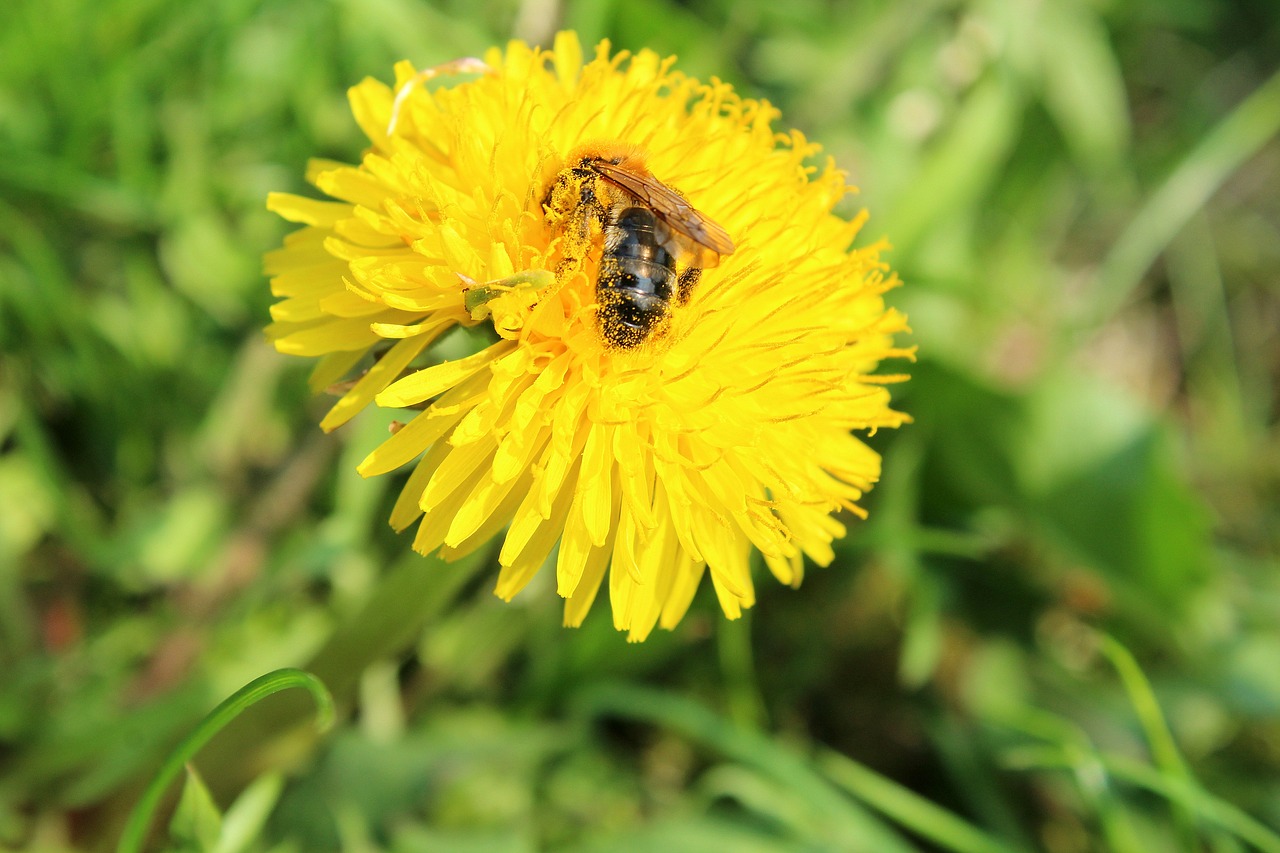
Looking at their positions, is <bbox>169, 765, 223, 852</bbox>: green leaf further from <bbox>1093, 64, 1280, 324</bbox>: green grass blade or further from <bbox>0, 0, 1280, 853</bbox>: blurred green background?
<bbox>1093, 64, 1280, 324</bbox>: green grass blade

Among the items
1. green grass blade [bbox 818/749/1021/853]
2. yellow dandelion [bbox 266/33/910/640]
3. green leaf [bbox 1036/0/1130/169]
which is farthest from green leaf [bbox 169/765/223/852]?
green leaf [bbox 1036/0/1130/169]

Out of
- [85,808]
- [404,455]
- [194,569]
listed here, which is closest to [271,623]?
[194,569]

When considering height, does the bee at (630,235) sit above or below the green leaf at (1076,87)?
below

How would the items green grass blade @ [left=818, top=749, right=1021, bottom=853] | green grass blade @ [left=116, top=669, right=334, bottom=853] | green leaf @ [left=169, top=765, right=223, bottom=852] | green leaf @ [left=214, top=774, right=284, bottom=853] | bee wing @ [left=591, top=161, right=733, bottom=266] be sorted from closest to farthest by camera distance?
green grass blade @ [left=116, top=669, right=334, bottom=853], green leaf @ [left=169, top=765, right=223, bottom=852], bee wing @ [left=591, top=161, right=733, bottom=266], green leaf @ [left=214, top=774, right=284, bottom=853], green grass blade @ [left=818, top=749, right=1021, bottom=853]

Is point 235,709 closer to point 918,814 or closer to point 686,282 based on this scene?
point 686,282

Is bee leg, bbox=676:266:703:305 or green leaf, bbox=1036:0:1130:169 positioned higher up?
green leaf, bbox=1036:0:1130:169

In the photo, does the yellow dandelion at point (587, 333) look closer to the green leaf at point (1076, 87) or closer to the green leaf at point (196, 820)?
the green leaf at point (196, 820)

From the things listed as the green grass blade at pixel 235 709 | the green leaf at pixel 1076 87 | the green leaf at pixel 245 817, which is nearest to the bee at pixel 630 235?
the green grass blade at pixel 235 709

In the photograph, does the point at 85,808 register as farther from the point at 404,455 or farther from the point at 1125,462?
the point at 1125,462
